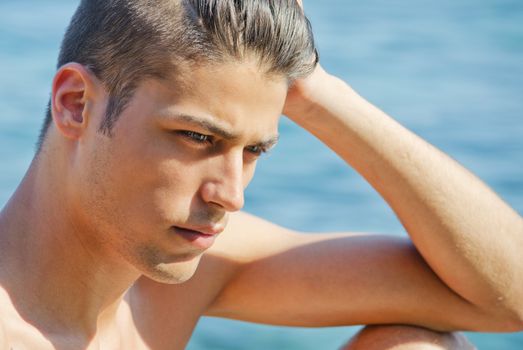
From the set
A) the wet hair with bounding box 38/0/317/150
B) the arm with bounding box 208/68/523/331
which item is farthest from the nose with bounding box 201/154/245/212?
the arm with bounding box 208/68/523/331

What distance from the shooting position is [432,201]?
254 centimetres

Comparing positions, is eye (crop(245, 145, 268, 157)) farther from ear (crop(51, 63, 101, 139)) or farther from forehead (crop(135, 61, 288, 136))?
ear (crop(51, 63, 101, 139))

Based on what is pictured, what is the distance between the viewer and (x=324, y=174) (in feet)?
19.7

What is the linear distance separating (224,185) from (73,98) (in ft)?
1.12

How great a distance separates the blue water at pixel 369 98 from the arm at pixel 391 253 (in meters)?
1.81

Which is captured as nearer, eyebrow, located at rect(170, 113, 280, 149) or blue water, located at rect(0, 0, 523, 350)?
eyebrow, located at rect(170, 113, 280, 149)

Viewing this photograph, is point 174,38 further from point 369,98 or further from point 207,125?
point 369,98

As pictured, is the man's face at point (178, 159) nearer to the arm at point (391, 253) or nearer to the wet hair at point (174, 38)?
the wet hair at point (174, 38)

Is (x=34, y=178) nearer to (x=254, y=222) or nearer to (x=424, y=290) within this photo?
(x=254, y=222)

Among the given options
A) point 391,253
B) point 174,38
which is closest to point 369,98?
point 391,253

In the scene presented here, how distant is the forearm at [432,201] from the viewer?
2.50 metres

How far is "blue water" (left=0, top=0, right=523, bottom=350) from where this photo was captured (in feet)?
17.9

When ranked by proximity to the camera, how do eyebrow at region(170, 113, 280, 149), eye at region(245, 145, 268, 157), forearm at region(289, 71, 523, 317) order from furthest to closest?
1. forearm at region(289, 71, 523, 317)
2. eye at region(245, 145, 268, 157)
3. eyebrow at region(170, 113, 280, 149)

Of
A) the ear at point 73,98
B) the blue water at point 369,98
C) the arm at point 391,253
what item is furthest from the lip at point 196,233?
the blue water at point 369,98
